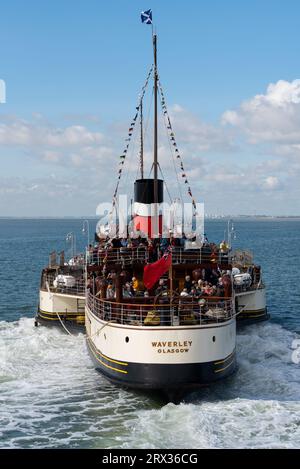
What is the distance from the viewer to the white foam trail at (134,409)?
57.4ft

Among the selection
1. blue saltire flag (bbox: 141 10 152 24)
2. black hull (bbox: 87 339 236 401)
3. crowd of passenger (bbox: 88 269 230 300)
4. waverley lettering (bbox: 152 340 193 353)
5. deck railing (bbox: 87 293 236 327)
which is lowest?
black hull (bbox: 87 339 236 401)

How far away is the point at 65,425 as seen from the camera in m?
18.8

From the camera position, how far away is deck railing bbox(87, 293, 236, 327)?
20.2 metres

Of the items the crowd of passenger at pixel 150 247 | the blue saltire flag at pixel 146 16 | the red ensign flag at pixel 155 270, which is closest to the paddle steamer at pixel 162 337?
the red ensign flag at pixel 155 270

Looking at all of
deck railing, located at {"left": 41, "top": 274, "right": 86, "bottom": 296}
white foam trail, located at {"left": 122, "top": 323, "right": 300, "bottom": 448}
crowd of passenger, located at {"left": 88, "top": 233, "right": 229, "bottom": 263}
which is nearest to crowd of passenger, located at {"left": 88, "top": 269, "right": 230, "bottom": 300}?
crowd of passenger, located at {"left": 88, "top": 233, "right": 229, "bottom": 263}

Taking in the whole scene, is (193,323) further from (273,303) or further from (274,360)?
(273,303)
